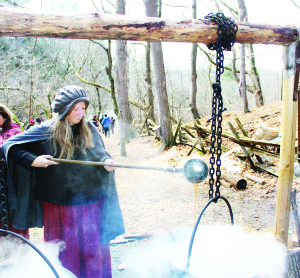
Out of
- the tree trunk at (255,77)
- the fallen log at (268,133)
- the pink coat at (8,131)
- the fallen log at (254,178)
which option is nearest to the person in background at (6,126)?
the pink coat at (8,131)

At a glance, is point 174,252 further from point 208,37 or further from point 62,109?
point 208,37

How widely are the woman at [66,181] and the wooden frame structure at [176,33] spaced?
55cm

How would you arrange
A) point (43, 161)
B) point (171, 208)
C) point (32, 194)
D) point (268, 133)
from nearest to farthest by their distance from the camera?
point (43, 161) → point (32, 194) → point (171, 208) → point (268, 133)

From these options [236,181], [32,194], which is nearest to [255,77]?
[236,181]

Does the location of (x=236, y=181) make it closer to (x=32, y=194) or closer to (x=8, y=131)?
(x=32, y=194)

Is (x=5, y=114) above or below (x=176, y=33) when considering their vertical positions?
below

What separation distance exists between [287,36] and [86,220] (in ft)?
8.91

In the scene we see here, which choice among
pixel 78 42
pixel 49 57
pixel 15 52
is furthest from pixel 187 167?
pixel 78 42

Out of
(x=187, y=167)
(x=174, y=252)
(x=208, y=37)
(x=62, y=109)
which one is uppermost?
(x=208, y=37)

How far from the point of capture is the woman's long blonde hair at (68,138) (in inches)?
91.6

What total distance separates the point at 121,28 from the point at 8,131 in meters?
2.07

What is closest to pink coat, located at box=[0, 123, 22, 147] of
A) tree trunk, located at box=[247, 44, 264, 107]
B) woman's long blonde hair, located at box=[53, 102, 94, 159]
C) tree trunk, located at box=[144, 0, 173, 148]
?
woman's long blonde hair, located at box=[53, 102, 94, 159]

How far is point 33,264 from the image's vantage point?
91.8 inches

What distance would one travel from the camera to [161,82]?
9.81 metres
